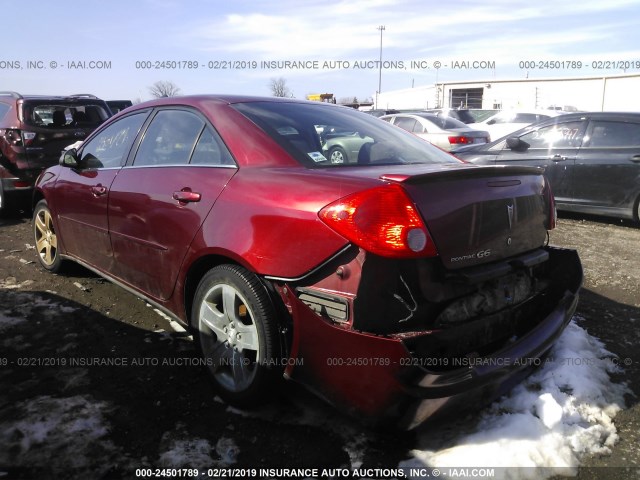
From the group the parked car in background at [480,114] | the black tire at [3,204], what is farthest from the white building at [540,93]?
the black tire at [3,204]

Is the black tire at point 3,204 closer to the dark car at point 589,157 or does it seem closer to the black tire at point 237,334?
the black tire at point 237,334

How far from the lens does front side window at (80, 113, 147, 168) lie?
3.55 m

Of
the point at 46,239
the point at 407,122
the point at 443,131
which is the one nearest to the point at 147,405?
the point at 46,239

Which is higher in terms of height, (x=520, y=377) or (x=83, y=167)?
(x=83, y=167)

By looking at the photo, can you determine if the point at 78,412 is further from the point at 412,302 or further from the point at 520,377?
the point at 520,377

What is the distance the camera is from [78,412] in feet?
8.26

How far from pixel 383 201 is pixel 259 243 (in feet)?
2.08

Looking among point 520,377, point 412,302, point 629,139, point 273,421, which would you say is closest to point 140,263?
point 273,421

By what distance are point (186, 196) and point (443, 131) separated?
10.5 m

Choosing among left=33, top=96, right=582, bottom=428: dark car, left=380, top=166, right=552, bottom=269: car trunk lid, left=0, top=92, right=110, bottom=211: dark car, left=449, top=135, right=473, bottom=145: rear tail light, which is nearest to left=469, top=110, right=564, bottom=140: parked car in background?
left=449, top=135, right=473, bottom=145: rear tail light

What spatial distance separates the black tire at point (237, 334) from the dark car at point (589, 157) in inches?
222

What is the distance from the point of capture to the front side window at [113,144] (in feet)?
11.7

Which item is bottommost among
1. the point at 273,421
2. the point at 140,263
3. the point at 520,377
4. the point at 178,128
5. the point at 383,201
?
the point at 273,421

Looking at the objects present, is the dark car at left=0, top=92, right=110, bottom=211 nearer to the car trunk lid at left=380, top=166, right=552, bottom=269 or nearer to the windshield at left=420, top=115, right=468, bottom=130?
the car trunk lid at left=380, top=166, right=552, bottom=269
